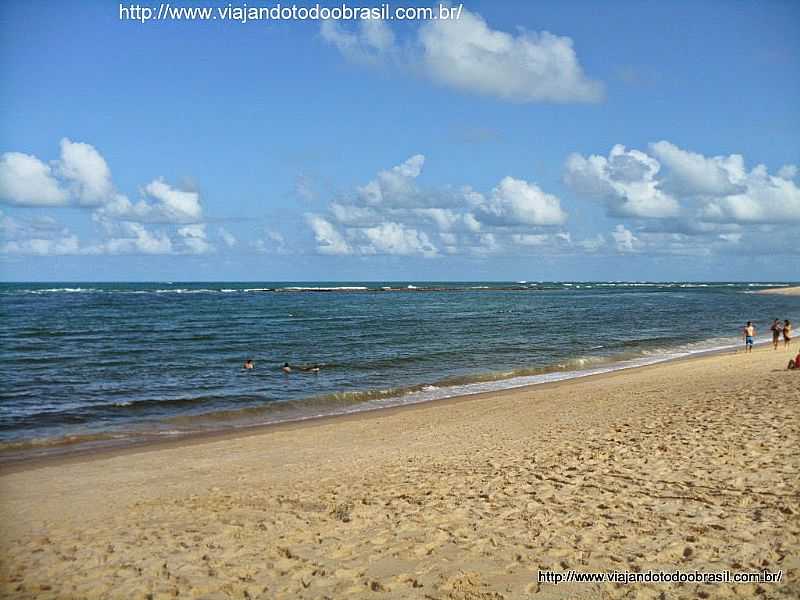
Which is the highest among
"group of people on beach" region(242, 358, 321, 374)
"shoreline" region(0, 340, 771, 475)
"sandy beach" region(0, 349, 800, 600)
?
"sandy beach" region(0, 349, 800, 600)

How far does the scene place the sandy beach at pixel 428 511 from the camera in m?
6.20

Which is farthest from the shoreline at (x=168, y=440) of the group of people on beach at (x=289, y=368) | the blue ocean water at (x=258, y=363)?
the group of people on beach at (x=289, y=368)

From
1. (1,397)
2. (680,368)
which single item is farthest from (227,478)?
(680,368)

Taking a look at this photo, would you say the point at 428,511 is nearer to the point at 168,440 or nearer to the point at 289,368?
the point at 168,440

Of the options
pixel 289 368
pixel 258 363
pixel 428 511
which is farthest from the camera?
pixel 258 363

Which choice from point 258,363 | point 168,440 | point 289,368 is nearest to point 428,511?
point 168,440

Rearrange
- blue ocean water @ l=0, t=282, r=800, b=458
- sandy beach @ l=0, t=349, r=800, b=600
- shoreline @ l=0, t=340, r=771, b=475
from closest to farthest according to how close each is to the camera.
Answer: sandy beach @ l=0, t=349, r=800, b=600
shoreline @ l=0, t=340, r=771, b=475
blue ocean water @ l=0, t=282, r=800, b=458

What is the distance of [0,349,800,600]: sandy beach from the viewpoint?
6.20 m

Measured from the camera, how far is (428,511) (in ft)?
26.5

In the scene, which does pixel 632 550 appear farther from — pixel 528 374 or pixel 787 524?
pixel 528 374

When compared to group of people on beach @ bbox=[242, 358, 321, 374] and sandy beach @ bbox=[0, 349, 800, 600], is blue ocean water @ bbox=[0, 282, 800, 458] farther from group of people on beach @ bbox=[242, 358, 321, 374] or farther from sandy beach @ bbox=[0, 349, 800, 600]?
sandy beach @ bbox=[0, 349, 800, 600]

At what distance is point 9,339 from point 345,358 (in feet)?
69.8

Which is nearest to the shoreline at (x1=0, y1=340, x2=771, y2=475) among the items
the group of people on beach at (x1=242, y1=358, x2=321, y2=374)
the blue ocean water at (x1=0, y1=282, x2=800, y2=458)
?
the blue ocean water at (x1=0, y1=282, x2=800, y2=458)

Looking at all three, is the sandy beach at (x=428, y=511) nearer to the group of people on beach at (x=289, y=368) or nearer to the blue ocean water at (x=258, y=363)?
the blue ocean water at (x=258, y=363)
